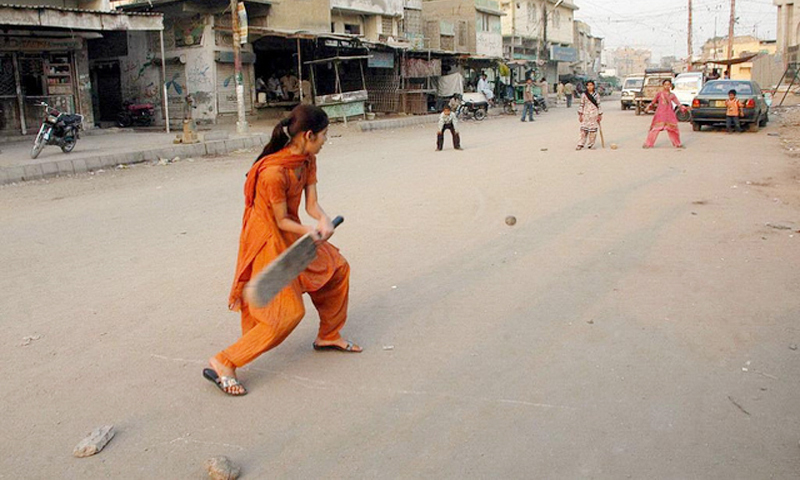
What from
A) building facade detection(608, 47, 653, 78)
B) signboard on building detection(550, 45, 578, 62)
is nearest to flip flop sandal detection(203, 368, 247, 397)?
signboard on building detection(550, 45, 578, 62)

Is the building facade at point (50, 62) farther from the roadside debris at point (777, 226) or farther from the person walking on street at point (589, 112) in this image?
the roadside debris at point (777, 226)

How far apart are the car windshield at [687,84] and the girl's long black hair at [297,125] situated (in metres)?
25.8

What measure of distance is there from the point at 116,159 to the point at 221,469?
1215 centimetres

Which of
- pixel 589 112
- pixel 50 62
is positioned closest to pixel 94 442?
pixel 589 112

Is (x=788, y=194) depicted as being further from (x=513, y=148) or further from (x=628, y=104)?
(x=628, y=104)

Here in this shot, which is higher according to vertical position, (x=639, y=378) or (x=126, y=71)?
(x=126, y=71)

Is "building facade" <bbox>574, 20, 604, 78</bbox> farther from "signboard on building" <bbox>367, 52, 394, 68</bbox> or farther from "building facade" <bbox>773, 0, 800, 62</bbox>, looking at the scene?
"signboard on building" <bbox>367, 52, 394, 68</bbox>

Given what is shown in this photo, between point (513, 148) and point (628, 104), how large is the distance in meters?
22.2

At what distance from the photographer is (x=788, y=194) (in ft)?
29.1

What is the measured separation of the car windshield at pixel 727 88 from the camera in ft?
62.3

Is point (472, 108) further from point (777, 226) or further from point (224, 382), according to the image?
point (224, 382)

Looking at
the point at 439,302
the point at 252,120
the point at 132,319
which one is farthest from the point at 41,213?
the point at 252,120

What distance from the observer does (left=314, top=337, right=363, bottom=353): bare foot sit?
155 inches

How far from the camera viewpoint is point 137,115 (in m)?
22.3
